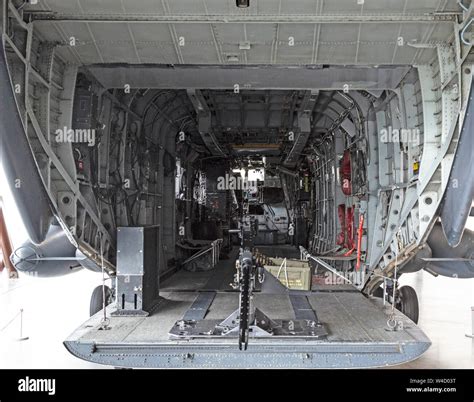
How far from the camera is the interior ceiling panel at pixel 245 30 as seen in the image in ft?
14.3

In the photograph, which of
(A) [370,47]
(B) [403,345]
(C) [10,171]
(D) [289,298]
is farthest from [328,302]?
(C) [10,171]

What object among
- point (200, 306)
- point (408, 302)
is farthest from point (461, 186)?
point (200, 306)

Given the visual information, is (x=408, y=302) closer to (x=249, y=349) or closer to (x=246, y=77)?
(x=249, y=349)

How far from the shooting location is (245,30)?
4.66 metres

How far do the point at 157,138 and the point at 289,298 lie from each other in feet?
13.2

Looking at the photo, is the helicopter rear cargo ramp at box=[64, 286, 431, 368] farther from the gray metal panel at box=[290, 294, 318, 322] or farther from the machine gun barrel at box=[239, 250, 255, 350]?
the gray metal panel at box=[290, 294, 318, 322]

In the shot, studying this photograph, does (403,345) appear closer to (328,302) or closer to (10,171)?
(328,302)

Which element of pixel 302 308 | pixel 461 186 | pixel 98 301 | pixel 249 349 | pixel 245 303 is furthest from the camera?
pixel 98 301

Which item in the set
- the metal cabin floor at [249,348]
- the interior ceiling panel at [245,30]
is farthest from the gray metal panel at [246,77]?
the metal cabin floor at [249,348]

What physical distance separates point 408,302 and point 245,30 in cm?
452

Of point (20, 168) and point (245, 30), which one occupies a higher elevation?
point (245, 30)

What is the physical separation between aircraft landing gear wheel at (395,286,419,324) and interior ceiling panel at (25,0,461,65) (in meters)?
3.35

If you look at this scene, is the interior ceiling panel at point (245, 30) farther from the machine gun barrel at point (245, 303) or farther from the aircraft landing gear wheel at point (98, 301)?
the aircraft landing gear wheel at point (98, 301)

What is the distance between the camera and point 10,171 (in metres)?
4.57
